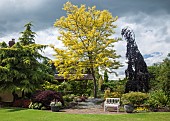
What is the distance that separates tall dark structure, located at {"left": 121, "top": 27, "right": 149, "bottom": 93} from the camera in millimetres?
21359

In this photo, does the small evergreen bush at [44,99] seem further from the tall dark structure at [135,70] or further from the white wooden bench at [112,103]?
the tall dark structure at [135,70]

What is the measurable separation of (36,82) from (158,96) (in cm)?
1157

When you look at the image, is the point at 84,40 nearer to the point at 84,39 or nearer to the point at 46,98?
the point at 84,39

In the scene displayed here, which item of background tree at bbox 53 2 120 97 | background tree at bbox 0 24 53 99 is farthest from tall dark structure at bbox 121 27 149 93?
background tree at bbox 0 24 53 99

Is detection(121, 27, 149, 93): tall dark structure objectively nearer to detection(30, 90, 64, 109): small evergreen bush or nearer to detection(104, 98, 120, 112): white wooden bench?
detection(104, 98, 120, 112): white wooden bench

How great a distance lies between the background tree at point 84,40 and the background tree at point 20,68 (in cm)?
308

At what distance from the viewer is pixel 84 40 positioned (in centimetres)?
2600

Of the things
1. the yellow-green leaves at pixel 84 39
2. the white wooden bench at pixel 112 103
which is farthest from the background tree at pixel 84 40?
the white wooden bench at pixel 112 103

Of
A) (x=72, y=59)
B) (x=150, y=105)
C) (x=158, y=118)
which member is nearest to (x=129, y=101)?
(x=150, y=105)

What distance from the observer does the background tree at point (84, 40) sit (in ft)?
83.1

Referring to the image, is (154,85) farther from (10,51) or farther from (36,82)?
(10,51)

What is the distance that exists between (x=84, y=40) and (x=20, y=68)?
24.3 ft

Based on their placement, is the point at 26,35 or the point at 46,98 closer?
the point at 46,98

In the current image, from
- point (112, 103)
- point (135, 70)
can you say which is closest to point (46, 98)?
point (112, 103)
